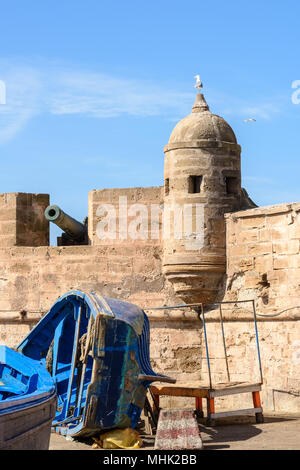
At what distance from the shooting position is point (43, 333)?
11.6 metres

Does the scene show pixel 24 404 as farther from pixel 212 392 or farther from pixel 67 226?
pixel 67 226

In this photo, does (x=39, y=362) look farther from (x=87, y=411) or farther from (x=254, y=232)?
(x=254, y=232)

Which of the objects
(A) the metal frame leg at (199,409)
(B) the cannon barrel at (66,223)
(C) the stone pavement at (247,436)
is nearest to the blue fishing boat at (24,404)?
(C) the stone pavement at (247,436)

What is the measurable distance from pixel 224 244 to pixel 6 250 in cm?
335

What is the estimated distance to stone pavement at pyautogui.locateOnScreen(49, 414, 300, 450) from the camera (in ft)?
31.3

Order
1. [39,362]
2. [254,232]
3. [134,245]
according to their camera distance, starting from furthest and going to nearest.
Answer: [134,245], [254,232], [39,362]

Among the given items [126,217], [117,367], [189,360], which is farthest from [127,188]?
[117,367]

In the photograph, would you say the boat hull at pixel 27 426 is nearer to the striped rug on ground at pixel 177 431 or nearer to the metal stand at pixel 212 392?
the striped rug on ground at pixel 177 431

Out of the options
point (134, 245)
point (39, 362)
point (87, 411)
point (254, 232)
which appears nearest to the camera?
point (87, 411)

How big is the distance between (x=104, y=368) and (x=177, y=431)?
100 cm

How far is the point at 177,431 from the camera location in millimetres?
9375

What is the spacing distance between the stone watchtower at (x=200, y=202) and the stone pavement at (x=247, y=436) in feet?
6.53

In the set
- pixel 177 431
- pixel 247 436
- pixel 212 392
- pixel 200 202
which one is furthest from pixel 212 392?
pixel 200 202

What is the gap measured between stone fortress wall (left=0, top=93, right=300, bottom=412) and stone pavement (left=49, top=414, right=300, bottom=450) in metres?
0.65
